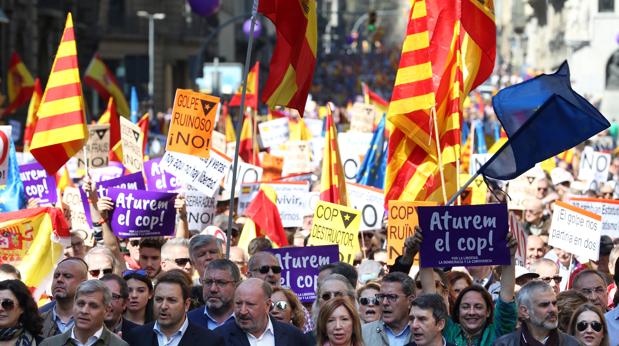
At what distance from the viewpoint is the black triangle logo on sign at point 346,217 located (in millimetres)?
14219

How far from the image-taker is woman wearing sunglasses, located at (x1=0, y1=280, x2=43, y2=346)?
9.43 meters

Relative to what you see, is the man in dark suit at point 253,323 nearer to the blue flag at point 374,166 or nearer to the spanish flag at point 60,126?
the spanish flag at point 60,126

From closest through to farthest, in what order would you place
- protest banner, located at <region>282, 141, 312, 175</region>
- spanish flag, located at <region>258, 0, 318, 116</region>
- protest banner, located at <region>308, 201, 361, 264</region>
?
spanish flag, located at <region>258, 0, 318, 116</region>
protest banner, located at <region>308, 201, 361, 264</region>
protest banner, located at <region>282, 141, 312, 175</region>

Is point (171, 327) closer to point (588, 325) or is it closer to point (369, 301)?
point (369, 301)

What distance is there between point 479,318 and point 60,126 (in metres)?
5.45

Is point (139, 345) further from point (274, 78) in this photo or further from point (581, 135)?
point (274, 78)

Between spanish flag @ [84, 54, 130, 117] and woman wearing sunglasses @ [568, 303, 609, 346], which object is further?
spanish flag @ [84, 54, 130, 117]

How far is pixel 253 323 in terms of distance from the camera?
977 cm

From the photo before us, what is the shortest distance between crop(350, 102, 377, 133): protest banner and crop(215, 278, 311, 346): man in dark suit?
1420 centimetres

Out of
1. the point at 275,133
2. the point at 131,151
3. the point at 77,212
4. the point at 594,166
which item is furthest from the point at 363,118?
the point at 77,212

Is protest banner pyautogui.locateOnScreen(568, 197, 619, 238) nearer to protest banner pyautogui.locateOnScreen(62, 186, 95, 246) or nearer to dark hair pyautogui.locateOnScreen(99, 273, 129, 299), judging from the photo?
protest banner pyautogui.locateOnScreen(62, 186, 95, 246)

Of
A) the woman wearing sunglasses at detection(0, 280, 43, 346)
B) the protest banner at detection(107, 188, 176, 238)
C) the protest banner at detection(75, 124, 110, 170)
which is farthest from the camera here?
the protest banner at detection(75, 124, 110, 170)

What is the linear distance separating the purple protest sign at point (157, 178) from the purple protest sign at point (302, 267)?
462cm

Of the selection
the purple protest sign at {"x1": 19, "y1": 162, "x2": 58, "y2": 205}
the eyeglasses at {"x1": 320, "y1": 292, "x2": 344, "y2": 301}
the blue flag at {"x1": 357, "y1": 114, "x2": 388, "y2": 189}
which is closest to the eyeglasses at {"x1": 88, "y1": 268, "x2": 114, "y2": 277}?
the eyeglasses at {"x1": 320, "y1": 292, "x2": 344, "y2": 301}
